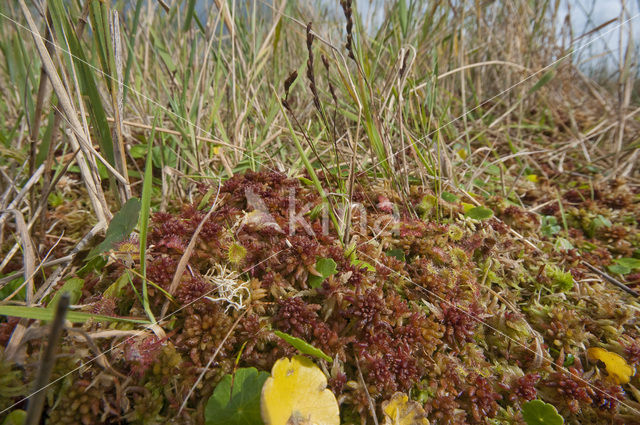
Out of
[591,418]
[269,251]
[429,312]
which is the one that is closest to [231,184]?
[269,251]

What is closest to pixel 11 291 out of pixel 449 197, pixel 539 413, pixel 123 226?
pixel 123 226

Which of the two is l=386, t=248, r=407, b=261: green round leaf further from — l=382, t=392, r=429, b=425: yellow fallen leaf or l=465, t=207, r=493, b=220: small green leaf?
l=382, t=392, r=429, b=425: yellow fallen leaf

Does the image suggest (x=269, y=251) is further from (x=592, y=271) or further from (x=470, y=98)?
(x=470, y=98)

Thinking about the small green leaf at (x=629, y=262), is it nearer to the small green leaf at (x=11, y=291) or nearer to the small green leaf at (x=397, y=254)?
the small green leaf at (x=397, y=254)

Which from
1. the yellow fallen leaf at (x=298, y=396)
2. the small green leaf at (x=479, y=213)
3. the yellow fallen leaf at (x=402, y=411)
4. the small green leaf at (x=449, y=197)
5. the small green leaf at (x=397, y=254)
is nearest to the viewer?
the yellow fallen leaf at (x=298, y=396)

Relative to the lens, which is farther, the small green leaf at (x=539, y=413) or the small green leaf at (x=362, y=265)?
the small green leaf at (x=362, y=265)

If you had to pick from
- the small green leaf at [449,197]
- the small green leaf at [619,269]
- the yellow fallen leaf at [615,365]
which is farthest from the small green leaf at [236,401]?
the small green leaf at [619,269]
